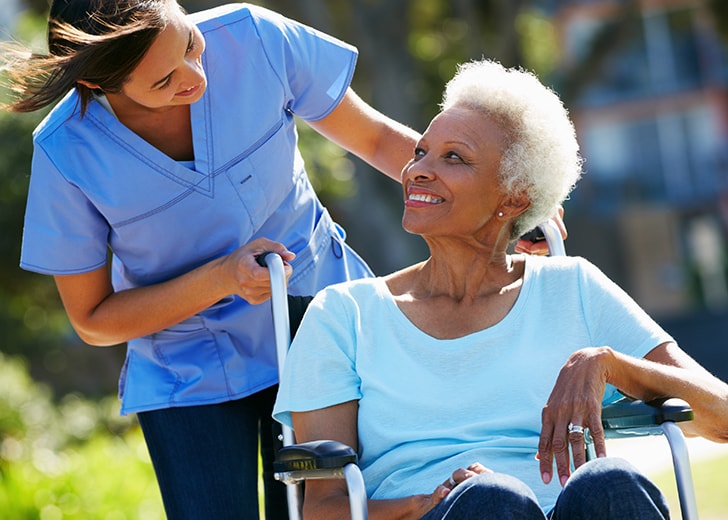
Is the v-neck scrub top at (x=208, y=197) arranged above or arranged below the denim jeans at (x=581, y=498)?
above

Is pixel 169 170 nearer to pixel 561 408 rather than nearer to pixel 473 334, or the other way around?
pixel 473 334

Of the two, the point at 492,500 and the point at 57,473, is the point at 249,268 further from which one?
the point at 57,473

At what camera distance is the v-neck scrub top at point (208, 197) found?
2889 millimetres

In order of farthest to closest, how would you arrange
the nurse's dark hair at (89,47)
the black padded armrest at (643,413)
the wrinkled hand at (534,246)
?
1. the wrinkled hand at (534,246)
2. the nurse's dark hair at (89,47)
3. the black padded armrest at (643,413)

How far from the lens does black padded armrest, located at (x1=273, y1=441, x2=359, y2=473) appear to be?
2.40m

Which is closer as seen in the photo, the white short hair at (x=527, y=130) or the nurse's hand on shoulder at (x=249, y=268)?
the nurse's hand on shoulder at (x=249, y=268)

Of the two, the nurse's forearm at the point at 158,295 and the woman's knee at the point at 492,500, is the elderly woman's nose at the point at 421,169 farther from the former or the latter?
the woman's knee at the point at 492,500

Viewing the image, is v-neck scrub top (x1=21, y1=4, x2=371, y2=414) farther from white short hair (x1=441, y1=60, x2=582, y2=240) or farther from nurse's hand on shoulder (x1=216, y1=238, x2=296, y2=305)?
white short hair (x1=441, y1=60, x2=582, y2=240)

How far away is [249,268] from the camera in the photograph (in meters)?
2.76

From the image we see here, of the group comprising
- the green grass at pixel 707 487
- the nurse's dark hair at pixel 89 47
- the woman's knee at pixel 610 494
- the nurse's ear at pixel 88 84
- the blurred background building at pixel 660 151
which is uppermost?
the blurred background building at pixel 660 151

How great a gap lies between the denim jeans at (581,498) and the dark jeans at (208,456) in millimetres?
833

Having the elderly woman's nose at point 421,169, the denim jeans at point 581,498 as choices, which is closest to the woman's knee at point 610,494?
the denim jeans at point 581,498

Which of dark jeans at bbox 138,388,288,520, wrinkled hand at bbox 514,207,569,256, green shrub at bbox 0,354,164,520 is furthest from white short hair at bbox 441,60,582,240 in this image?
green shrub at bbox 0,354,164,520

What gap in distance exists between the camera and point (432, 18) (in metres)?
16.6
